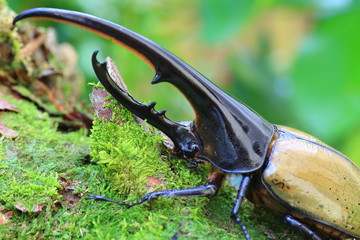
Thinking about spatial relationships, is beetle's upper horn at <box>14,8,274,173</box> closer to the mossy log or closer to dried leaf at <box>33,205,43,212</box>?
the mossy log

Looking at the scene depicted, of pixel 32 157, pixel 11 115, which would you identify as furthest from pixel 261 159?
pixel 11 115

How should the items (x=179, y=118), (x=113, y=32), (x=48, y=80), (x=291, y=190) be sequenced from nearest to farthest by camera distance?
(x=113, y=32) < (x=291, y=190) < (x=48, y=80) < (x=179, y=118)

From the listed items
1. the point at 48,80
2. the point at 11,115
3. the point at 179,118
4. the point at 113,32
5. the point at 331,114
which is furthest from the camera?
the point at 179,118

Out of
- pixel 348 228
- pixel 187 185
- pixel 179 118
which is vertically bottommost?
pixel 179 118

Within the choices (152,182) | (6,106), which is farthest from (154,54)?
(6,106)

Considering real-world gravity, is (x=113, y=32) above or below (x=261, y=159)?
above

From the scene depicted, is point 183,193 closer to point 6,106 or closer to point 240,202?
point 240,202

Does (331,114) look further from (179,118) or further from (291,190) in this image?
(179,118)

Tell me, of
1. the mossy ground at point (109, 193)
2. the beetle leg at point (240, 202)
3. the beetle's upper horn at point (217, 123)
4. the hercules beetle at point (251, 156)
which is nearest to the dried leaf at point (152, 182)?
the mossy ground at point (109, 193)
